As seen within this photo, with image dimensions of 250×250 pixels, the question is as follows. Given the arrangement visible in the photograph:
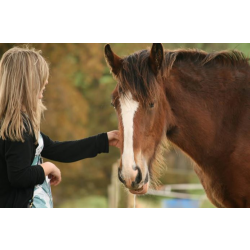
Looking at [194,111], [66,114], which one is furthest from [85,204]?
[194,111]

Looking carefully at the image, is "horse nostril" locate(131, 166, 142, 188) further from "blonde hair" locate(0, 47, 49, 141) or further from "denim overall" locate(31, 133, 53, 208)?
"blonde hair" locate(0, 47, 49, 141)

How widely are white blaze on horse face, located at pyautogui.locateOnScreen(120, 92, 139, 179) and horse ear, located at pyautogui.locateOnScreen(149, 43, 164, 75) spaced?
348 mm

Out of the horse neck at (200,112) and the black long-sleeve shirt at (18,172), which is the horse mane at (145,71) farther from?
the black long-sleeve shirt at (18,172)

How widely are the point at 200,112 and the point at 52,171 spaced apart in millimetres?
1431

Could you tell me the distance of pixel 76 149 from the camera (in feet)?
11.1

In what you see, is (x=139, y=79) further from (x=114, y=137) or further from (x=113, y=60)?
(x=114, y=137)

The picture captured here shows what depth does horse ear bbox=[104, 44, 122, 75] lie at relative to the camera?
129 inches

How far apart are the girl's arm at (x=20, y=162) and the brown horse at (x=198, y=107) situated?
0.83 m

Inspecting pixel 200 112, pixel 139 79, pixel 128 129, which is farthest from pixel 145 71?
pixel 200 112

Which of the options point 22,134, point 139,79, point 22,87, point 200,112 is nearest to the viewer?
point 22,134

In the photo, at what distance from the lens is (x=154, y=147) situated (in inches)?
128

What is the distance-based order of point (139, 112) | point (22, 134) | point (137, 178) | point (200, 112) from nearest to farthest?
point (22, 134) → point (137, 178) → point (139, 112) → point (200, 112)

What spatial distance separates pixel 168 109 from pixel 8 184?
1.47 m
